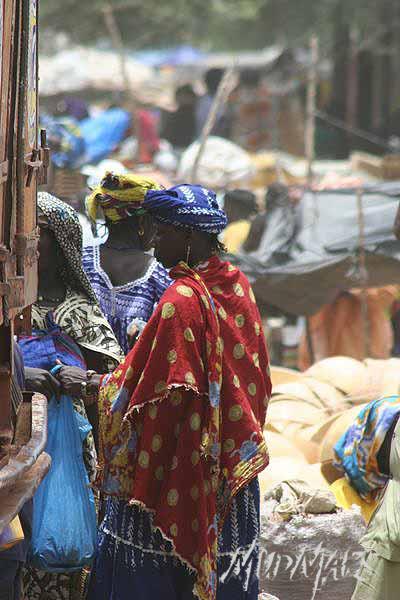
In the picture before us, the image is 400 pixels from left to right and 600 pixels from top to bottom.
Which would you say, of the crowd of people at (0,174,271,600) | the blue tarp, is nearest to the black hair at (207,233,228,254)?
the crowd of people at (0,174,271,600)

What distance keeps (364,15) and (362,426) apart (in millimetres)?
33200

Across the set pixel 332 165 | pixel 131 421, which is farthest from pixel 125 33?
pixel 131 421

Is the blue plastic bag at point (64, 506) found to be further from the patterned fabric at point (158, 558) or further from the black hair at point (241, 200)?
the black hair at point (241, 200)

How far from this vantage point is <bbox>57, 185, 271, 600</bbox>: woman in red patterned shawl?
4.60 metres

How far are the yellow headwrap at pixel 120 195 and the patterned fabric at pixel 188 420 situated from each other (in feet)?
4.16

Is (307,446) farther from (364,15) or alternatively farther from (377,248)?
(364,15)

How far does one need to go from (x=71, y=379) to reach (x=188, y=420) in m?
0.60

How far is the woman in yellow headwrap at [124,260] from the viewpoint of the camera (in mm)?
5781

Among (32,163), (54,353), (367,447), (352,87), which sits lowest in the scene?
(352,87)

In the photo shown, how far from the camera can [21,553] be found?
4.41m

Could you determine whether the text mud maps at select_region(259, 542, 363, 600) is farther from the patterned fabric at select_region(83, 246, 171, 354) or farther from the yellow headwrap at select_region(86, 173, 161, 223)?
the yellow headwrap at select_region(86, 173, 161, 223)

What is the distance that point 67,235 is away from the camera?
208 inches

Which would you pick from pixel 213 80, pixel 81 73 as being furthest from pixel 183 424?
pixel 81 73

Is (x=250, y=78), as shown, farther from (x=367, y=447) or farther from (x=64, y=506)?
(x=64, y=506)
